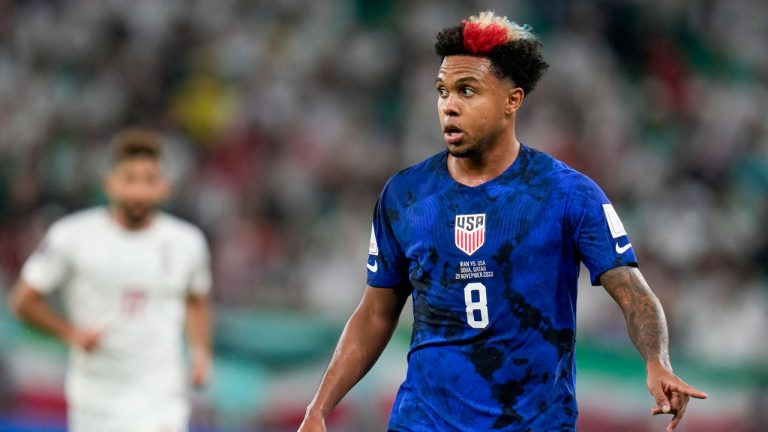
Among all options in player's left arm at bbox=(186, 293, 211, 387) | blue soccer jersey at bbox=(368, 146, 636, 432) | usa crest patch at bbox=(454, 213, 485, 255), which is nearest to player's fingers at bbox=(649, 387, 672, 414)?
blue soccer jersey at bbox=(368, 146, 636, 432)

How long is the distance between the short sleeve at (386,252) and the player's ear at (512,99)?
0.55 metres

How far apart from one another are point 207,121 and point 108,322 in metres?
5.99

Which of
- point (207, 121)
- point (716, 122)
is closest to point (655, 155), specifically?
point (716, 122)

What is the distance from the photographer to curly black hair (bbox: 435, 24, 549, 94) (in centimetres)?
473

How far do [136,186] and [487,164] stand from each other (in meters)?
3.59

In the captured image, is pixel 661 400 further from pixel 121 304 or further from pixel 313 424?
pixel 121 304

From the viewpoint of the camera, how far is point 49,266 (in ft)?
26.0

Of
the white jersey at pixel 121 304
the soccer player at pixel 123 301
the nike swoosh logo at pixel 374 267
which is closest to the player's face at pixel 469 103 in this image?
the nike swoosh logo at pixel 374 267

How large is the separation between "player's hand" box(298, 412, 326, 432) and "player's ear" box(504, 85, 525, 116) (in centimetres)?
132

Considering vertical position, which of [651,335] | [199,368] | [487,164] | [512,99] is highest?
[512,99]

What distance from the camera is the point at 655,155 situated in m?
13.1

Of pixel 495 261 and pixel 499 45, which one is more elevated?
pixel 499 45

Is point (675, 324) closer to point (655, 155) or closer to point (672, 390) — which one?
point (655, 155)

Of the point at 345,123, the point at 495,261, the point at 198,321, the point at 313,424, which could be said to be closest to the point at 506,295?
the point at 495,261
